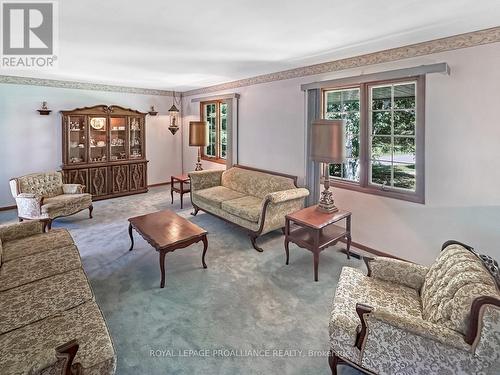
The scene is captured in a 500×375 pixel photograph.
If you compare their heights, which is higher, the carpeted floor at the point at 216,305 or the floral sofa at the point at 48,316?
the floral sofa at the point at 48,316

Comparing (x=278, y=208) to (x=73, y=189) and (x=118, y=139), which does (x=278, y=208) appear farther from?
(x=118, y=139)

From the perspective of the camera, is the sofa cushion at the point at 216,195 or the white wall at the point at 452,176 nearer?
the white wall at the point at 452,176

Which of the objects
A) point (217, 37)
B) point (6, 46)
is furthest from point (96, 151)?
point (217, 37)

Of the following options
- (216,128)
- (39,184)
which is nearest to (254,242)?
(216,128)

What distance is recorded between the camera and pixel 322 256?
3.80m

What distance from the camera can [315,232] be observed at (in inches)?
129

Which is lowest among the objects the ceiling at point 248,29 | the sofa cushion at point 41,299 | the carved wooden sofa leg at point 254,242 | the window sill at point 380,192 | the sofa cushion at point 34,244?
the carved wooden sofa leg at point 254,242

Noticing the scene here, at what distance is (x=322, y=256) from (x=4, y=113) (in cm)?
617

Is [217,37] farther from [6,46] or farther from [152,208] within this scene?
[152,208]

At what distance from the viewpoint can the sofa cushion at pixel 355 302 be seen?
1.78 metres

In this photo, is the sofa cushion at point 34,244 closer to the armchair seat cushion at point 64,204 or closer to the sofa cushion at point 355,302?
the armchair seat cushion at point 64,204

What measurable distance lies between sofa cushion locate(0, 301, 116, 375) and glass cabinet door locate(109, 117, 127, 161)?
5434 mm

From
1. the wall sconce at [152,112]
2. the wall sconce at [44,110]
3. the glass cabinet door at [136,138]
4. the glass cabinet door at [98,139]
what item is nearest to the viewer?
the wall sconce at [44,110]

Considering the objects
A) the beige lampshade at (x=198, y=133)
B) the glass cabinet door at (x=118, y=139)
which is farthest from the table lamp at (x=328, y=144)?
the glass cabinet door at (x=118, y=139)
